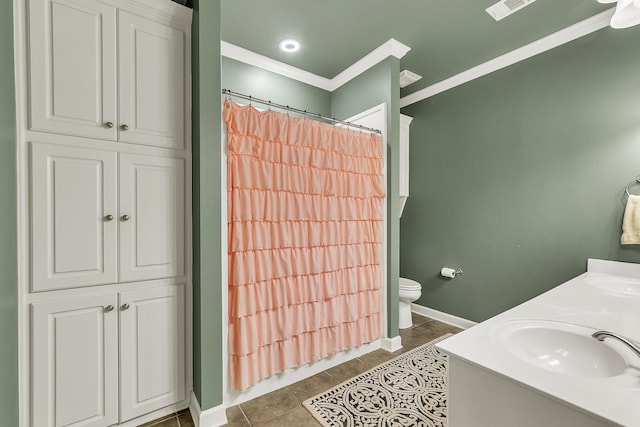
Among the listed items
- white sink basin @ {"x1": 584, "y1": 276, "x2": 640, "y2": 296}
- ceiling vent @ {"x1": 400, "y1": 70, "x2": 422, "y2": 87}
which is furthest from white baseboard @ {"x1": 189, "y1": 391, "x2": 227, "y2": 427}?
ceiling vent @ {"x1": 400, "y1": 70, "x2": 422, "y2": 87}

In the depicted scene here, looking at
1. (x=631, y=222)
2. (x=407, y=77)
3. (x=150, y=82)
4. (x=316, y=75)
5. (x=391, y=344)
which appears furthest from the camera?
(x=316, y=75)

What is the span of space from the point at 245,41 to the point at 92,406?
266 centimetres

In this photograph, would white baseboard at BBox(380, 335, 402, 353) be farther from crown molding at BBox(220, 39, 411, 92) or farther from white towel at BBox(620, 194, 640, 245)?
crown molding at BBox(220, 39, 411, 92)

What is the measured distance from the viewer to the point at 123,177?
4.77 feet

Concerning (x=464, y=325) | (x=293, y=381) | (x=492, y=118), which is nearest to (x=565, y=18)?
(x=492, y=118)

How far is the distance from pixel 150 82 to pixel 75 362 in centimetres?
145

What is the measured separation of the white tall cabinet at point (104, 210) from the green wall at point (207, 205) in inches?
4.8

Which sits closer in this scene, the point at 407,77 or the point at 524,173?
the point at 524,173

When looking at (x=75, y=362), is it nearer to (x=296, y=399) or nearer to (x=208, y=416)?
(x=208, y=416)

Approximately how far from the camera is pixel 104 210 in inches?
55.4

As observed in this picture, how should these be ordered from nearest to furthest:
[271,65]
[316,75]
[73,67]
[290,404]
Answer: [73,67], [290,404], [271,65], [316,75]

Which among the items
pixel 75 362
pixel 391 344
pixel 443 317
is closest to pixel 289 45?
pixel 75 362

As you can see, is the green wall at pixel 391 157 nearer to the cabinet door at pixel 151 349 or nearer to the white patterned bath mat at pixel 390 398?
the white patterned bath mat at pixel 390 398

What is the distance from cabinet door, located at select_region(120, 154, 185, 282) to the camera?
1.46 metres
